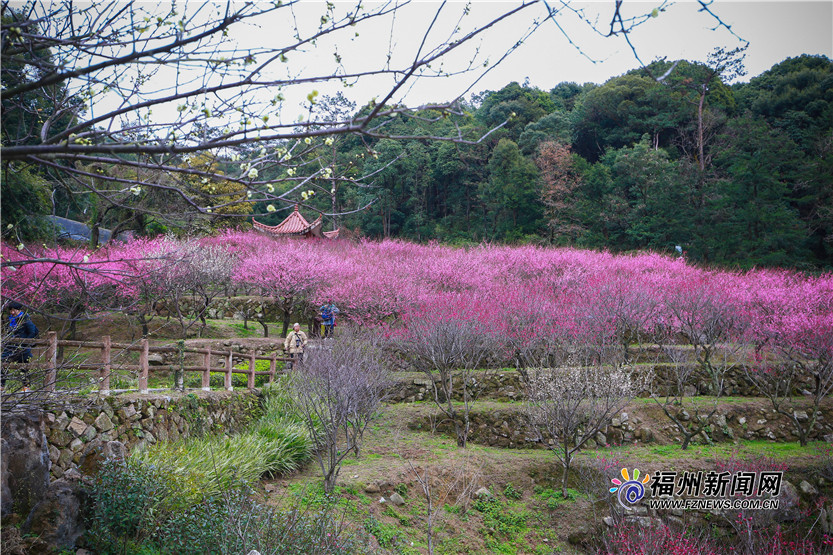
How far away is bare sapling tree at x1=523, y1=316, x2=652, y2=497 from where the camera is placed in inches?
390

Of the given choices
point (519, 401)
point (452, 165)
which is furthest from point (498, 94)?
point (519, 401)

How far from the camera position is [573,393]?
984 centimetres

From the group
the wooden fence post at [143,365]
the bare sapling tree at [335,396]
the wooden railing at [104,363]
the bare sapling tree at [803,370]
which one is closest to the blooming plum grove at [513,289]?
the bare sapling tree at [803,370]

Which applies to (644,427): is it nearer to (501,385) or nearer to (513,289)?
(501,385)

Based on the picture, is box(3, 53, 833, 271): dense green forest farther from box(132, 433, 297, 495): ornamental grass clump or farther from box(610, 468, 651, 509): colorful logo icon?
box(610, 468, 651, 509): colorful logo icon

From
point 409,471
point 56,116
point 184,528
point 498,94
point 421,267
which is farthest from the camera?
point 498,94

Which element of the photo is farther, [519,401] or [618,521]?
[519,401]

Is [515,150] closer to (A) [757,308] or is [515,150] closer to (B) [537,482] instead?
(A) [757,308]

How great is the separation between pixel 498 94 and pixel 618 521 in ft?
120

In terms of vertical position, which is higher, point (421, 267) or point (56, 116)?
point (56, 116)

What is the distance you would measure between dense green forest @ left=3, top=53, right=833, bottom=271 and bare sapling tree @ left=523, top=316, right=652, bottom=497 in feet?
29.1

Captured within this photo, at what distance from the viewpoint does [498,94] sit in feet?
133

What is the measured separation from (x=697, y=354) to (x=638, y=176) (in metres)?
18.8

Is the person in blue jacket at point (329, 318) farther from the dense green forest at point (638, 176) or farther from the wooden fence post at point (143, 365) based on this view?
the wooden fence post at point (143, 365)
